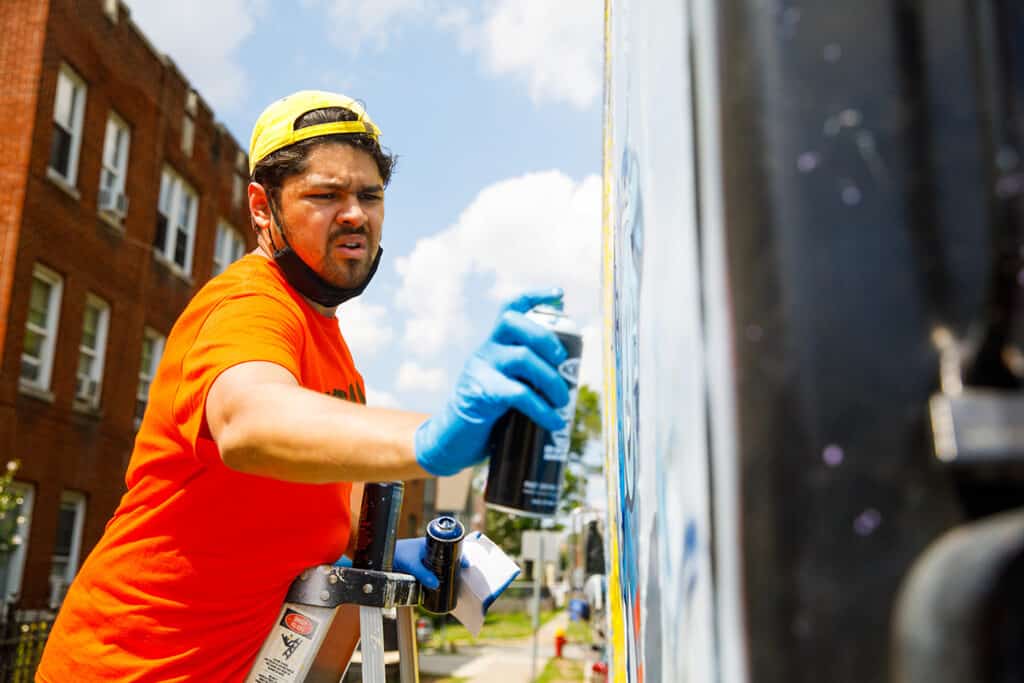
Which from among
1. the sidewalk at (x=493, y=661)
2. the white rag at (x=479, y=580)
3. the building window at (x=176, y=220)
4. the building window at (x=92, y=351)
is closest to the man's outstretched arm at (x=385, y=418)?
the white rag at (x=479, y=580)

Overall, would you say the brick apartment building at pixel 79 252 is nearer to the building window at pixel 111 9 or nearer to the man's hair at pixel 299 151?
the building window at pixel 111 9

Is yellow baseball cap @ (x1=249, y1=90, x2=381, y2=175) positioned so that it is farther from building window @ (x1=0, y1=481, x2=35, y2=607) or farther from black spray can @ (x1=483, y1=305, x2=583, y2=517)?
building window @ (x1=0, y1=481, x2=35, y2=607)

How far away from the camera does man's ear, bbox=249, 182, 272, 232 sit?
2.46m

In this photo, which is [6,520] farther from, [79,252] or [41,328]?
[79,252]

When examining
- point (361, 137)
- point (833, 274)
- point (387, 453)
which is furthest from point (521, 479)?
point (361, 137)

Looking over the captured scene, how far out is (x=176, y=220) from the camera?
2225cm

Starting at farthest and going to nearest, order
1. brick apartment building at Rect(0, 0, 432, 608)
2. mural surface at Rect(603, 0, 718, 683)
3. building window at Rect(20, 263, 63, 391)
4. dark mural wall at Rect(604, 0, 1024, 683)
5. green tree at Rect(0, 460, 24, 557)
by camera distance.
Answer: building window at Rect(20, 263, 63, 391)
brick apartment building at Rect(0, 0, 432, 608)
green tree at Rect(0, 460, 24, 557)
mural surface at Rect(603, 0, 718, 683)
dark mural wall at Rect(604, 0, 1024, 683)

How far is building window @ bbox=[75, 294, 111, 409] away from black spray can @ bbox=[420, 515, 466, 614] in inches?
678

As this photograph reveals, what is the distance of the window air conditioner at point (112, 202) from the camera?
18562mm

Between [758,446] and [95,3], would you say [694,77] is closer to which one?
[758,446]

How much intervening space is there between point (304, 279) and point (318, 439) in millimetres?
989

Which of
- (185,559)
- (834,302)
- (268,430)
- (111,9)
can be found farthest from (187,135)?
(834,302)

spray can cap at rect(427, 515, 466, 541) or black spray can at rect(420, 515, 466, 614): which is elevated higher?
spray can cap at rect(427, 515, 466, 541)

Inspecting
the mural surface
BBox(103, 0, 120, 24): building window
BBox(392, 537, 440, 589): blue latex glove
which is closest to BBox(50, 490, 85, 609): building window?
BBox(103, 0, 120, 24): building window
